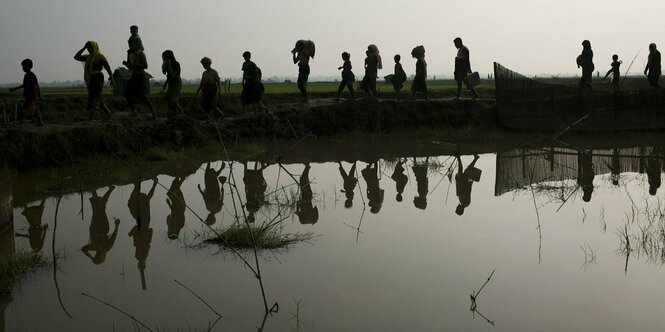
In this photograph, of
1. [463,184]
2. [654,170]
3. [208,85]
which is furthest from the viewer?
[208,85]

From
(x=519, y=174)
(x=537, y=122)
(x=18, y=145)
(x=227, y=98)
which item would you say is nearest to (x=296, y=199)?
(x=519, y=174)

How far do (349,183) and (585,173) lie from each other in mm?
3067

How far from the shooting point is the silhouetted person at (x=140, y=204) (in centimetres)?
635

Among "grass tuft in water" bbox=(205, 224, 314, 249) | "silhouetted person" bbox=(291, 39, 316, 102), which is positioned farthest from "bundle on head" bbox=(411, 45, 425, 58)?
"grass tuft in water" bbox=(205, 224, 314, 249)

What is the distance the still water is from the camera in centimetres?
380

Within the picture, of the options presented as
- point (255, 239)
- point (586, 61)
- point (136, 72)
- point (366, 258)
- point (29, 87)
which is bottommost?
point (366, 258)

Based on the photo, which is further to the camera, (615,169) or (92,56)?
(92,56)

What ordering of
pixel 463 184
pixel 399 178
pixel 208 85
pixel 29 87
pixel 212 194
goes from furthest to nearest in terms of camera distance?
pixel 208 85 < pixel 29 87 < pixel 399 178 < pixel 463 184 < pixel 212 194

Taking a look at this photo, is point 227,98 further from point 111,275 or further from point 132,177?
point 111,275

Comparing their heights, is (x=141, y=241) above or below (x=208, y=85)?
below

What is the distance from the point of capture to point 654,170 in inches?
348

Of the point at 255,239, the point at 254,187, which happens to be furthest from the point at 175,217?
the point at 254,187

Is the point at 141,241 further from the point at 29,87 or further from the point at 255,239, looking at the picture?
the point at 29,87

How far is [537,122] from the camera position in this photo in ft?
42.8
